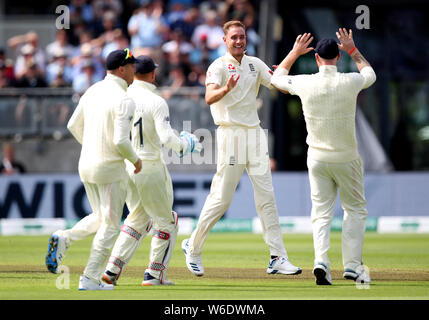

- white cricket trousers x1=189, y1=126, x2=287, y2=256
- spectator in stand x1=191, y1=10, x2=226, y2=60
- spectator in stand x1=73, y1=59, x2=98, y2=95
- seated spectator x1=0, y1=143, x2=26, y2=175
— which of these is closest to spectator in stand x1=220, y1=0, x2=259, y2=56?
spectator in stand x1=191, y1=10, x2=226, y2=60

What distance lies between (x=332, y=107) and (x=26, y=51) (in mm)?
11149

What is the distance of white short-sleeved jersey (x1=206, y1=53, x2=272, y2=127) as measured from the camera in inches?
349

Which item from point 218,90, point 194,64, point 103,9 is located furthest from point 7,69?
point 218,90

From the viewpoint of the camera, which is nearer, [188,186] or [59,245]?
[59,245]

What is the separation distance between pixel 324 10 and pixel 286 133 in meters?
2.81

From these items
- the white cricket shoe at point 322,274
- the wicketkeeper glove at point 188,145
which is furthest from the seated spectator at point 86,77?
the white cricket shoe at point 322,274

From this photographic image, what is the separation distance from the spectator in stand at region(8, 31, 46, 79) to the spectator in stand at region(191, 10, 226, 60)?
3236 mm

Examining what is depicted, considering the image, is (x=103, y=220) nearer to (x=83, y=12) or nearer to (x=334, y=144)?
(x=334, y=144)

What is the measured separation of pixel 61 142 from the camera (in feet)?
55.2

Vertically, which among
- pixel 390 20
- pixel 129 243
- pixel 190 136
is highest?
pixel 390 20

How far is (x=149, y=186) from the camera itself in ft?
26.7
